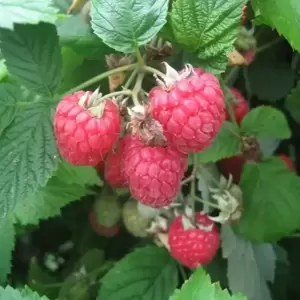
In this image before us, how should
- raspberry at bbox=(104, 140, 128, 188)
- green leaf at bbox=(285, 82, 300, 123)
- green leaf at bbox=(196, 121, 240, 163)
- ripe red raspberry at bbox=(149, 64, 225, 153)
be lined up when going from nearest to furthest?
ripe red raspberry at bbox=(149, 64, 225, 153) → raspberry at bbox=(104, 140, 128, 188) → green leaf at bbox=(196, 121, 240, 163) → green leaf at bbox=(285, 82, 300, 123)

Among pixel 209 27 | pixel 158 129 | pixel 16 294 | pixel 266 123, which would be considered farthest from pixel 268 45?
pixel 16 294

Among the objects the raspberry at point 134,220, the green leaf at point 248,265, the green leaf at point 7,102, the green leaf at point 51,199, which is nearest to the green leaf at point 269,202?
the green leaf at point 248,265

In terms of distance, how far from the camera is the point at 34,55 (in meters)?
0.80

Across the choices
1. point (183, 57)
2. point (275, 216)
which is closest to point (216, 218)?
point (275, 216)

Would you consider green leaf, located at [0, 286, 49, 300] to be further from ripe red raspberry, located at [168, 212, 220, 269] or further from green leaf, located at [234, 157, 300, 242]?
green leaf, located at [234, 157, 300, 242]

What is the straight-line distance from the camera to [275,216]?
962mm

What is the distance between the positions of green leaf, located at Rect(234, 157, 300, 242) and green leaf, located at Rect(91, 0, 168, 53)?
12.9 inches

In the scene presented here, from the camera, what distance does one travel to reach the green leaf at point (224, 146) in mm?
907

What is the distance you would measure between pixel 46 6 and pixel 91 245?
23.2 inches

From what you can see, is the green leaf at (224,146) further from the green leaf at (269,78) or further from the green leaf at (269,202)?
the green leaf at (269,78)

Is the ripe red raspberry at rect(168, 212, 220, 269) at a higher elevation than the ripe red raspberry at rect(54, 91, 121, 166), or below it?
below

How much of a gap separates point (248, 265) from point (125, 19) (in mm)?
473

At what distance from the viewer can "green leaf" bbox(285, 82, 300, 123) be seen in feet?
3.35

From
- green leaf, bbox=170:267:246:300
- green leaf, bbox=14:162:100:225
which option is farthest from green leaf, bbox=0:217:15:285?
green leaf, bbox=170:267:246:300
